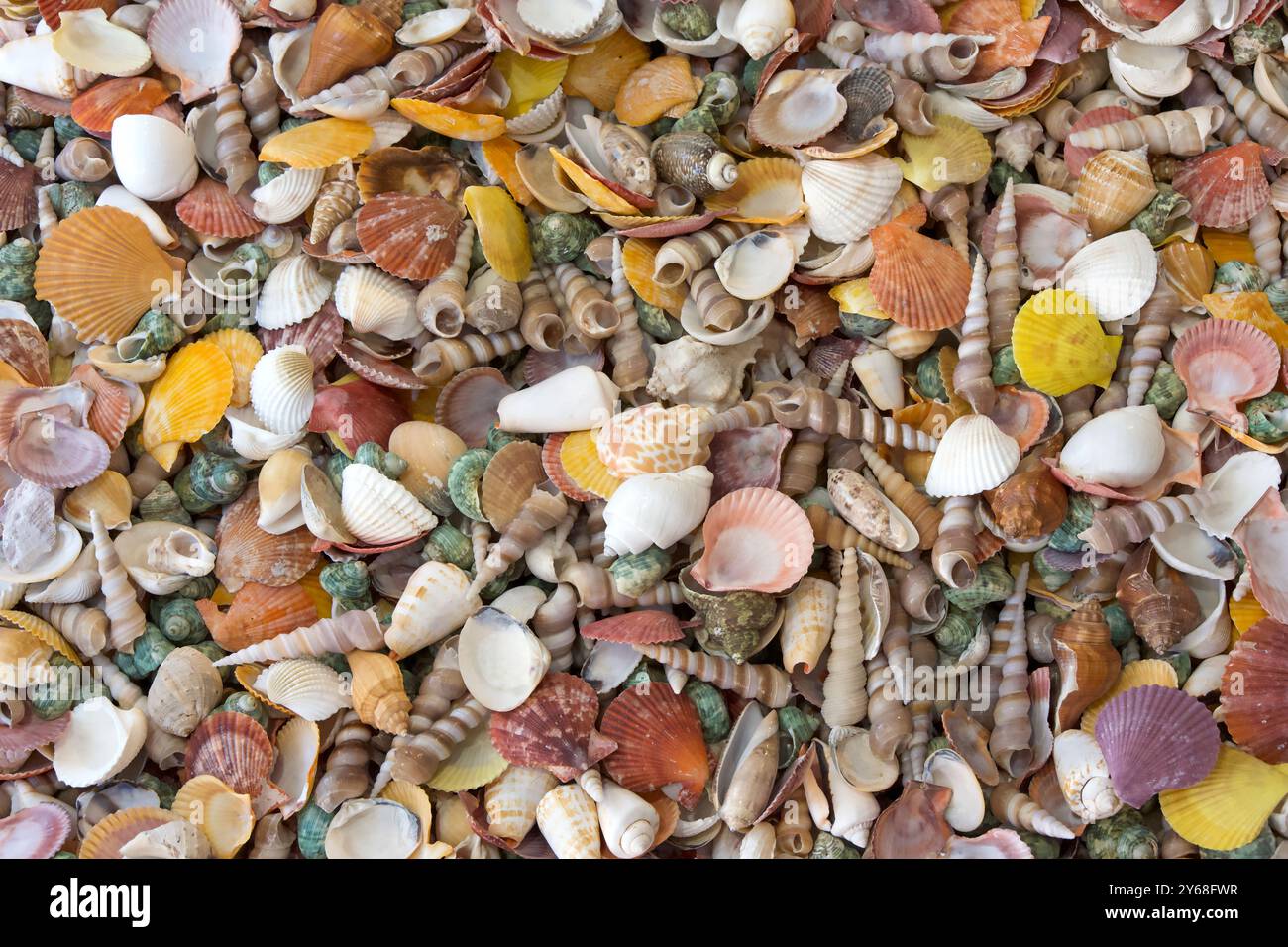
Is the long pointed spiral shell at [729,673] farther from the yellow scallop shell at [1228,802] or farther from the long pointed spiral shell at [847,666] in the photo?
the yellow scallop shell at [1228,802]

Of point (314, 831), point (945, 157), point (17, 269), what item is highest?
point (945, 157)

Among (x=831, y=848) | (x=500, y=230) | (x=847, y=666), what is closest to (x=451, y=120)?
(x=500, y=230)

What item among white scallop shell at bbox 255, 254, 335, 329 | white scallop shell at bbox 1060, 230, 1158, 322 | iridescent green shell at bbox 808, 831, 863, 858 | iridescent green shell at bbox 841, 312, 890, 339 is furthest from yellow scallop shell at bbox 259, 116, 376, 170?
iridescent green shell at bbox 808, 831, 863, 858

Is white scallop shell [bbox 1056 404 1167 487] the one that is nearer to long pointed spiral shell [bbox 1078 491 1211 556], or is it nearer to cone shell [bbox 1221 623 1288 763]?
long pointed spiral shell [bbox 1078 491 1211 556]

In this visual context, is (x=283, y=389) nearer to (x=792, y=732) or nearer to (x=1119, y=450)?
(x=792, y=732)

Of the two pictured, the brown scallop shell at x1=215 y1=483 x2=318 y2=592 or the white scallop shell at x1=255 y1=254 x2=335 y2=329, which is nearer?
the brown scallop shell at x1=215 y1=483 x2=318 y2=592

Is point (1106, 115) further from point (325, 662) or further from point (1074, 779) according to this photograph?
point (325, 662)
